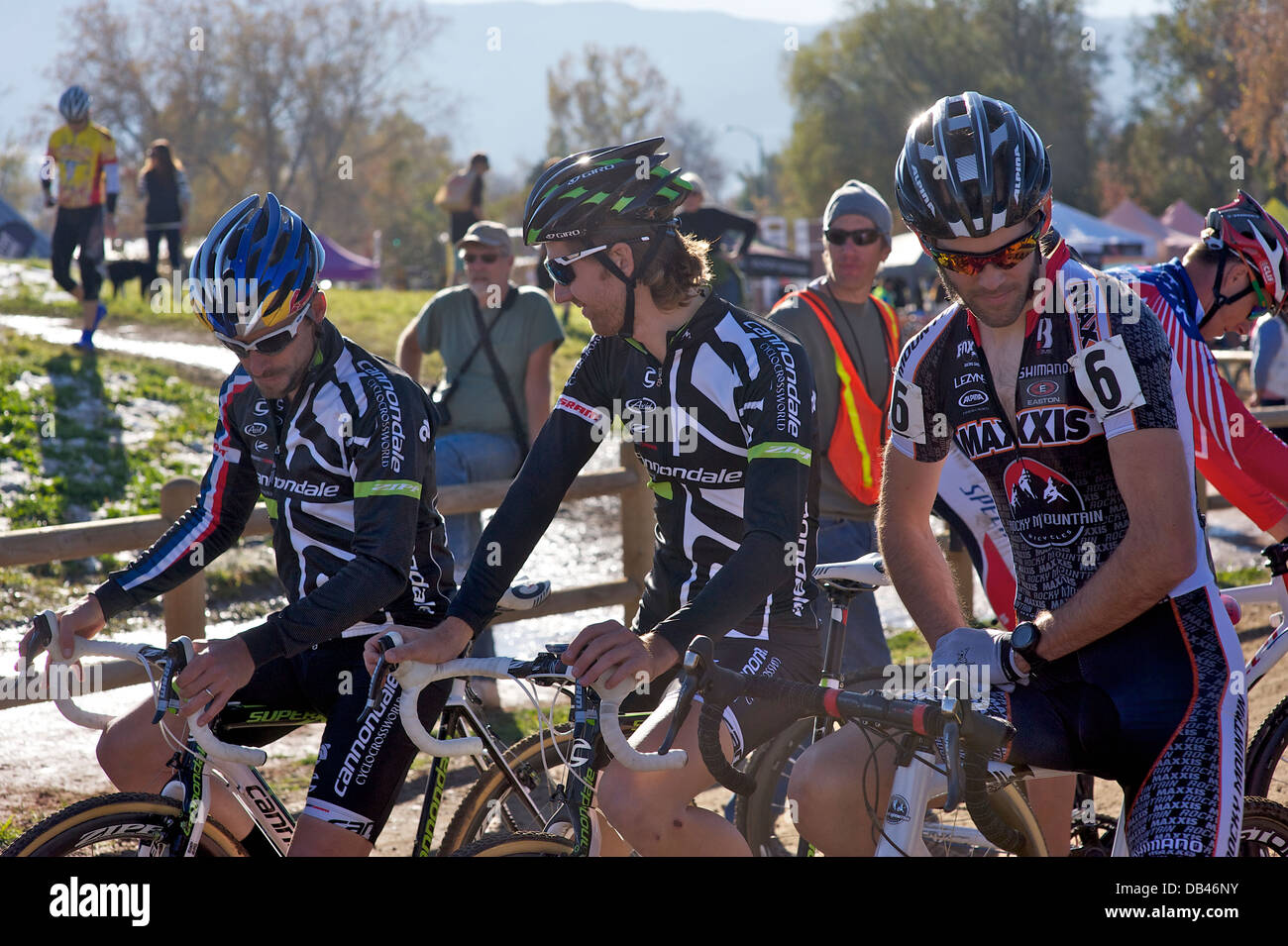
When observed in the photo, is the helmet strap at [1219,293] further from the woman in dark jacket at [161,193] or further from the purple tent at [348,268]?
the purple tent at [348,268]

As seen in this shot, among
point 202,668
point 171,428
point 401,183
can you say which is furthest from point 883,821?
point 401,183

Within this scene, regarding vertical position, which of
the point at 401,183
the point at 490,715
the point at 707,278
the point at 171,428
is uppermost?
the point at 401,183

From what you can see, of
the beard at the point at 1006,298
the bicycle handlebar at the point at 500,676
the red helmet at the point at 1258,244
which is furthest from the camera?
the red helmet at the point at 1258,244

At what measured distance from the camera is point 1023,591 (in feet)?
10.4

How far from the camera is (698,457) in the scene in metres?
3.45

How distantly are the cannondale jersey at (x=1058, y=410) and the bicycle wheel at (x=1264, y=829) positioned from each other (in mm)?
1028

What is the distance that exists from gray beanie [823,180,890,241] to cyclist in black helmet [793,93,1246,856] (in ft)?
10.4

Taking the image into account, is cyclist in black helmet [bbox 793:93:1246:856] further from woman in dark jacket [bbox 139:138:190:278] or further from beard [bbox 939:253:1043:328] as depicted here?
woman in dark jacket [bbox 139:138:190:278]

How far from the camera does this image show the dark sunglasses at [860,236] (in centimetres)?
621

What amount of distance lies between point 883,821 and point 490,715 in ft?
14.7

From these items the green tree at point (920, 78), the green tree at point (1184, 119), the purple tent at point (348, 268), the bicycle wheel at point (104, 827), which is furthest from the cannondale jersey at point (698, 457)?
the green tree at point (920, 78)

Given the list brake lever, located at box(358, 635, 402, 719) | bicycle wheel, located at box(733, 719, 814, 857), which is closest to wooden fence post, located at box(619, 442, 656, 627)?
bicycle wheel, located at box(733, 719, 814, 857)
